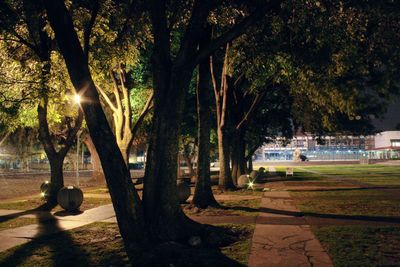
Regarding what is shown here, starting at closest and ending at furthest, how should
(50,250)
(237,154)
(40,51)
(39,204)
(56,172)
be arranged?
(50,250)
(40,51)
(39,204)
(56,172)
(237,154)

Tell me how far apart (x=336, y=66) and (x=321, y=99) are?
399 centimetres

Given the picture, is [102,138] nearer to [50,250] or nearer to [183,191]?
[50,250]

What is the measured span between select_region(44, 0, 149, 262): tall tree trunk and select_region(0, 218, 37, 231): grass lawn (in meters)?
5.26

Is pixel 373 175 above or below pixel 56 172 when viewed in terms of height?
below

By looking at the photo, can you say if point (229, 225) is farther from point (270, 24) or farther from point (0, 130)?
point (0, 130)

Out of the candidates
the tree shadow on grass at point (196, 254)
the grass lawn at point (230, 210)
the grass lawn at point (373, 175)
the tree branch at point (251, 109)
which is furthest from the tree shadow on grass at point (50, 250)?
the grass lawn at point (373, 175)

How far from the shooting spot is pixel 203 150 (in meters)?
16.4

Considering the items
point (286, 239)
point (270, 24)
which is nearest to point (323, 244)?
point (286, 239)

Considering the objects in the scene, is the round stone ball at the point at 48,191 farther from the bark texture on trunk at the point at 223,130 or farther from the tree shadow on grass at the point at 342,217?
the tree shadow on grass at the point at 342,217

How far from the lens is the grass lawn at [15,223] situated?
492 inches

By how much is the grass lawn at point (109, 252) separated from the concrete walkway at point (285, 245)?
0.27 m

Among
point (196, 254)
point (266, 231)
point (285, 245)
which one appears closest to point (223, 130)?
point (266, 231)

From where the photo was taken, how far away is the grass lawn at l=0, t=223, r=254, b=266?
7.88 meters

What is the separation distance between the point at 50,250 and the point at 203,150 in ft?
26.8
